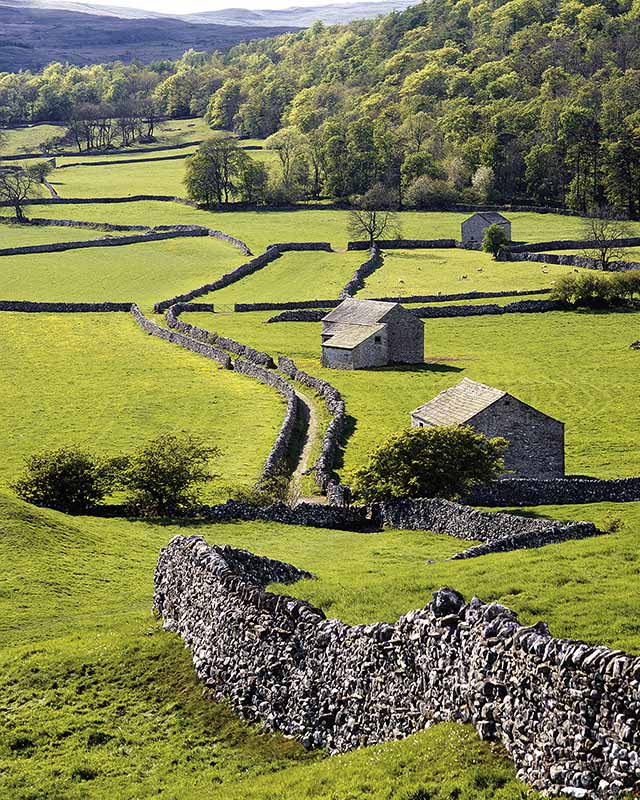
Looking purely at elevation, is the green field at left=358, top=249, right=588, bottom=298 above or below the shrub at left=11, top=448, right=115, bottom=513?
above

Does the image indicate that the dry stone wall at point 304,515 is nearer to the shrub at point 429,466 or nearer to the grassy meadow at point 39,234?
the shrub at point 429,466

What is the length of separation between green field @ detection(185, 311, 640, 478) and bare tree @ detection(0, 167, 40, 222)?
7405 cm

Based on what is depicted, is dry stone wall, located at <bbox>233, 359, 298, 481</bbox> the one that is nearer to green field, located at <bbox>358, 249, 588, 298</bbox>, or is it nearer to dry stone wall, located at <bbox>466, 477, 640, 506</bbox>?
dry stone wall, located at <bbox>466, 477, 640, 506</bbox>

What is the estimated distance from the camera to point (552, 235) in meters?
142

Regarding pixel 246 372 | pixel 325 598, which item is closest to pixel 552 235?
pixel 246 372

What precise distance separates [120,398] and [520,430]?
28.5 meters

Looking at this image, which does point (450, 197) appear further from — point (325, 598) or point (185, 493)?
point (325, 598)

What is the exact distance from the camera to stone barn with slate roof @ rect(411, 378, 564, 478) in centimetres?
4894

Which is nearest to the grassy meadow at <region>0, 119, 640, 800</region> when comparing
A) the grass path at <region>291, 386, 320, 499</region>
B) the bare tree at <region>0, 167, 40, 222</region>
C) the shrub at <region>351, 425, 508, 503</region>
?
the grass path at <region>291, 386, 320, 499</region>

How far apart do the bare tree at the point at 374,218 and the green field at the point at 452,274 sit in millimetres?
8107

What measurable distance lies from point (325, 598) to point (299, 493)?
78.8ft

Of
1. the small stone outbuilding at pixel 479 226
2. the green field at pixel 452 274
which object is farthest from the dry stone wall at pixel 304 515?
the small stone outbuilding at pixel 479 226

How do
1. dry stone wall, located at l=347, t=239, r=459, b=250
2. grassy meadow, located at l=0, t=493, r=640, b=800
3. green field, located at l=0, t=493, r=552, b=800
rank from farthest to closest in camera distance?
1. dry stone wall, located at l=347, t=239, r=459, b=250
2. grassy meadow, located at l=0, t=493, r=640, b=800
3. green field, located at l=0, t=493, r=552, b=800

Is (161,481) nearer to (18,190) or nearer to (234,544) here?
(234,544)
